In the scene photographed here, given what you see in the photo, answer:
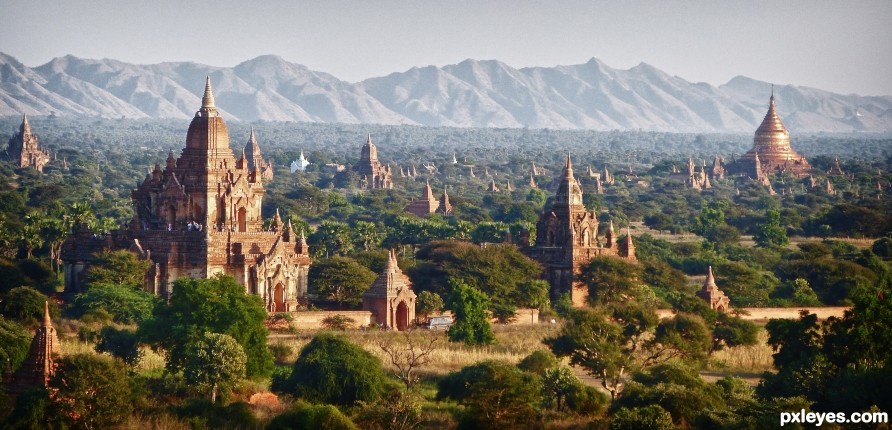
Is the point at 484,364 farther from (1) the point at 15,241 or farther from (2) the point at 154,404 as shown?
(1) the point at 15,241

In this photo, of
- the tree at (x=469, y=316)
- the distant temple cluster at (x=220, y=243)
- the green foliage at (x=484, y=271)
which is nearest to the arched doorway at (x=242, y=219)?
the distant temple cluster at (x=220, y=243)

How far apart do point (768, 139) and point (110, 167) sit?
69.4 m

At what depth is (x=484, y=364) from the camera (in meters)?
41.0

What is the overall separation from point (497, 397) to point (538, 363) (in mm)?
6807

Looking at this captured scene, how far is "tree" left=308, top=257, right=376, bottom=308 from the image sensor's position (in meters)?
58.8

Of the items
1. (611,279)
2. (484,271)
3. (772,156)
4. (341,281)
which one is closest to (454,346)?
(341,281)

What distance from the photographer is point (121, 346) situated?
4616cm

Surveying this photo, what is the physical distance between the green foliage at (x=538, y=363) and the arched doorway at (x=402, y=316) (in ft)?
37.0

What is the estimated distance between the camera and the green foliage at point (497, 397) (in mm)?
38000

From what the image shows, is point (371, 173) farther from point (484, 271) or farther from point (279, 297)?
point (279, 297)

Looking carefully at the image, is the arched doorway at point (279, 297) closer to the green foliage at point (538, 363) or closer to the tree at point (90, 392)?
the green foliage at point (538, 363)

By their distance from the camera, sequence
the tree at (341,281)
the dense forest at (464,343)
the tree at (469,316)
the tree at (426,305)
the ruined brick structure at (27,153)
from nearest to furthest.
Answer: the dense forest at (464,343) → the tree at (469,316) → the tree at (426,305) → the tree at (341,281) → the ruined brick structure at (27,153)

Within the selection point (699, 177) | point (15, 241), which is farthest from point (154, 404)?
point (699, 177)

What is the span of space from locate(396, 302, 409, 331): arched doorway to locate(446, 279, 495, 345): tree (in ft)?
4.72
